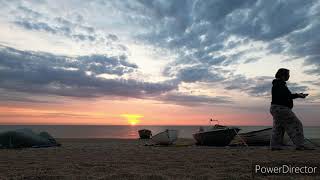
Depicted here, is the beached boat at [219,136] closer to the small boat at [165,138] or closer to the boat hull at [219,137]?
the boat hull at [219,137]

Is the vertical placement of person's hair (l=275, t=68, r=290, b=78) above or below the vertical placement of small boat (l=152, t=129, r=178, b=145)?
above

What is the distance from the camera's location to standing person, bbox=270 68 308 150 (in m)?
12.2

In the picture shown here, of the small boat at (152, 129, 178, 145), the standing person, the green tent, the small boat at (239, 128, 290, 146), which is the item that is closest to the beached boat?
the small boat at (239, 128, 290, 146)

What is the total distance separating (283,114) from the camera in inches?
482

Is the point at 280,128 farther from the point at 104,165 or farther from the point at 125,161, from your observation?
the point at 104,165

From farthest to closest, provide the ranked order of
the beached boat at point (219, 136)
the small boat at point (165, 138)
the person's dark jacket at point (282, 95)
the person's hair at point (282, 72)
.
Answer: the small boat at point (165, 138), the beached boat at point (219, 136), the person's hair at point (282, 72), the person's dark jacket at point (282, 95)

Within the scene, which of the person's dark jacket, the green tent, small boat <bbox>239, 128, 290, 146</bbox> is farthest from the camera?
small boat <bbox>239, 128, 290, 146</bbox>

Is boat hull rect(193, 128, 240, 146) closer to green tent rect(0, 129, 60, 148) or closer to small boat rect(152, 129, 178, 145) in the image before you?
small boat rect(152, 129, 178, 145)

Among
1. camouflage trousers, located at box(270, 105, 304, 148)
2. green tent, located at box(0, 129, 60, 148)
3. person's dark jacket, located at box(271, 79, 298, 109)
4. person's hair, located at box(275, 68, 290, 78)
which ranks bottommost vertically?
green tent, located at box(0, 129, 60, 148)

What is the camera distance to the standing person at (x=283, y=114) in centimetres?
1219

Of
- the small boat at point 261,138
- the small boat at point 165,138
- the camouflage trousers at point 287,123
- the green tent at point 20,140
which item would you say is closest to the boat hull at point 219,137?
the small boat at point 261,138

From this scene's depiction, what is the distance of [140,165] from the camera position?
30.1ft

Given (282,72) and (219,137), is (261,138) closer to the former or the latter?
(219,137)

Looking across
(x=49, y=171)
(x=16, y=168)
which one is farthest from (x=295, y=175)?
(x=16, y=168)
